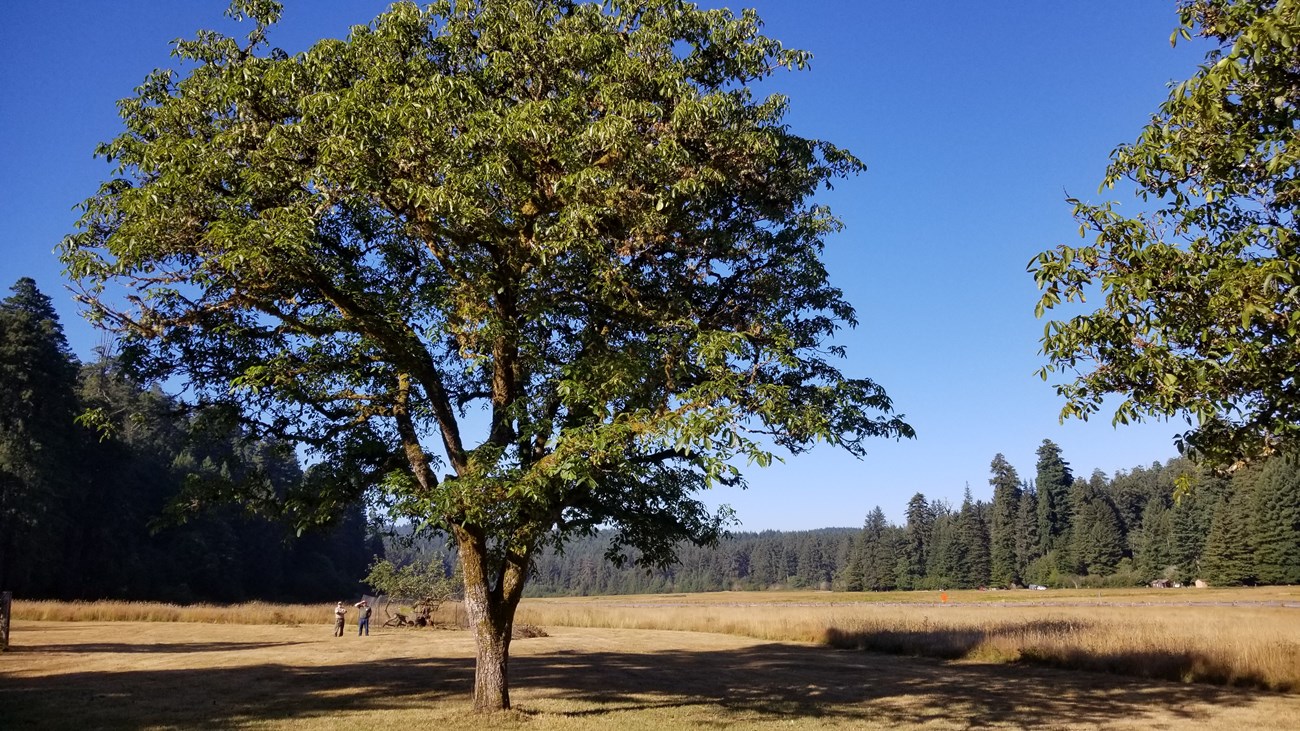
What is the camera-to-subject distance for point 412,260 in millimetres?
13859

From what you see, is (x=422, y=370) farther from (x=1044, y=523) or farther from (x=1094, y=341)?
(x=1044, y=523)

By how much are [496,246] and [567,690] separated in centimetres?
1074

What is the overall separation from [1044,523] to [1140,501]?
27.2 metres

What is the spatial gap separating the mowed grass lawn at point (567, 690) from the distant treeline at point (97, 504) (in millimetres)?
10617

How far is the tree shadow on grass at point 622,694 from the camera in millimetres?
14344

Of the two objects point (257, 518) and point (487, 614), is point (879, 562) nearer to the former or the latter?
point (257, 518)

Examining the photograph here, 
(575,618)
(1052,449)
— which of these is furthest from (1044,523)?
(575,618)

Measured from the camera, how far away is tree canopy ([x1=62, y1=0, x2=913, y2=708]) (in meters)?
10.9

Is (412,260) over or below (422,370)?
over

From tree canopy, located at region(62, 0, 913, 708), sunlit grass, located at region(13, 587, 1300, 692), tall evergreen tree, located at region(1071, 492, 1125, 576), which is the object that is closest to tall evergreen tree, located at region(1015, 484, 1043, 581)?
tall evergreen tree, located at region(1071, 492, 1125, 576)

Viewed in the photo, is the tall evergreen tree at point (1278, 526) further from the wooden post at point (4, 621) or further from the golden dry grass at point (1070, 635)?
the wooden post at point (4, 621)

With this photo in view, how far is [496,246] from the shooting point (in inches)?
485

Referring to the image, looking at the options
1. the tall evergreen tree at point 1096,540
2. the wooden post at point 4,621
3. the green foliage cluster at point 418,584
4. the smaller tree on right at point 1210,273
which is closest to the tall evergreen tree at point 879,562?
the tall evergreen tree at point 1096,540

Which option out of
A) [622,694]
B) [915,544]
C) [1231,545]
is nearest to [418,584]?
[622,694]
